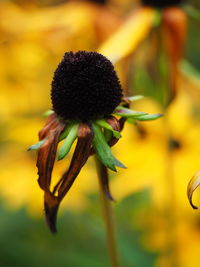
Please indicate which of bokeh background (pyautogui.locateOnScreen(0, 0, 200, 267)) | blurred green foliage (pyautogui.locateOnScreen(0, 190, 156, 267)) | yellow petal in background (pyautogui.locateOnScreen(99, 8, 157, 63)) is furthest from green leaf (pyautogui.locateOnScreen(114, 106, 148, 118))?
blurred green foliage (pyautogui.locateOnScreen(0, 190, 156, 267))

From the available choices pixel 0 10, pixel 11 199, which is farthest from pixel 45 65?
pixel 11 199

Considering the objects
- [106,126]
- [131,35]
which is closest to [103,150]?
[106,126]

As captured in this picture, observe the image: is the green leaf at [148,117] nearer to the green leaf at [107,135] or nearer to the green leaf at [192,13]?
the green leaf at [107,135]

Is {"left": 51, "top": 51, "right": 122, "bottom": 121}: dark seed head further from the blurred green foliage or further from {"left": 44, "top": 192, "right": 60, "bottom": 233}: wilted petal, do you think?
the blurred green foliage

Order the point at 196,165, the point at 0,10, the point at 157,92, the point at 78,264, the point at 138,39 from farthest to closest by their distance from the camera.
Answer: the point at 0,10 < the point at 78,264 < the point at 196,165 < the point at 157,92 < the point at 138,39

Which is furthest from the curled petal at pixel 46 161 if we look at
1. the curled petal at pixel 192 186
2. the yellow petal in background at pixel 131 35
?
the yellow petal in background at pixel 131 35

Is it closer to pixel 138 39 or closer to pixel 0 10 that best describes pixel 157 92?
pixel 138 39
